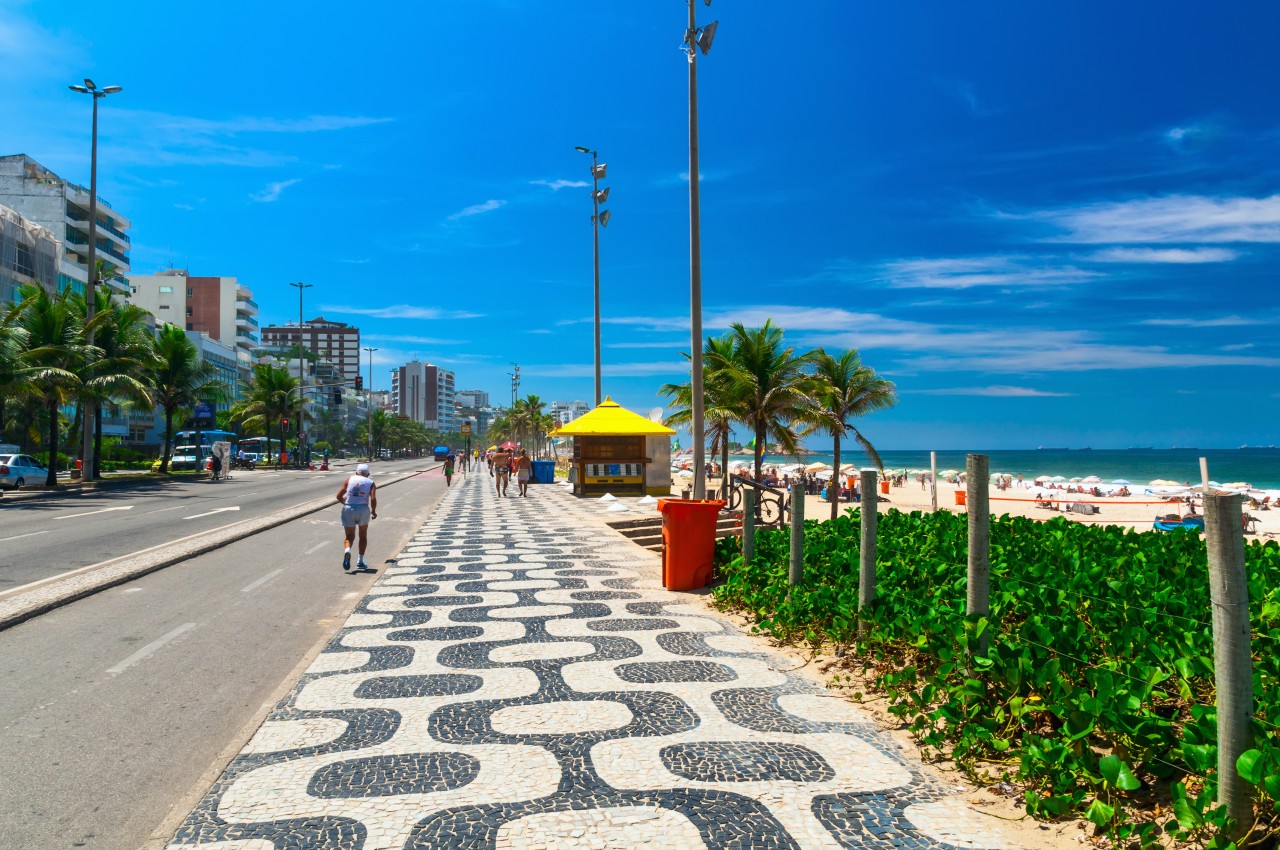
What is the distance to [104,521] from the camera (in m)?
17.8

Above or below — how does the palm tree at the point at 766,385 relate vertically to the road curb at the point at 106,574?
above

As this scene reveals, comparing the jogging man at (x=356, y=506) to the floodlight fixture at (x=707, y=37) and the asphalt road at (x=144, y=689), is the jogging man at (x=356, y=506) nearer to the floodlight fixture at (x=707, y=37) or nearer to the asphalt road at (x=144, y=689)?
the asphalt road at (x=144, y=689)

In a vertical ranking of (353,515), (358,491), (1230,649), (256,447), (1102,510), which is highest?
(256,447)

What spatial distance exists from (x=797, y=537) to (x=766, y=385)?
1712 cm

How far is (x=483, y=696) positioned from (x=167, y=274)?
351 feet

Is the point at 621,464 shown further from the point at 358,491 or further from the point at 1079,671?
the point at 1079,671

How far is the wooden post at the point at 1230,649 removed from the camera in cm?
296

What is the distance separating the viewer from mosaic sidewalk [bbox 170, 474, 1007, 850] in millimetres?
3354

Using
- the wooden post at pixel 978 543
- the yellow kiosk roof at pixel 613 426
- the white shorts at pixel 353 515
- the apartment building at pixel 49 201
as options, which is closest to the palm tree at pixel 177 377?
the apartment building at pixel 49 201

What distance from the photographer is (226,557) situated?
1222 cm

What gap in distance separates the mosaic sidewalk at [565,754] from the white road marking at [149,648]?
4.78ft

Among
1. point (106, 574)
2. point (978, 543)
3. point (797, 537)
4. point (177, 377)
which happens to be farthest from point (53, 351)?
point (978, 543)

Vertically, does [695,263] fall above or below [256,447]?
above

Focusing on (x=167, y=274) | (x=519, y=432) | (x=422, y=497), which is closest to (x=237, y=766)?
(x=422, y=497)
